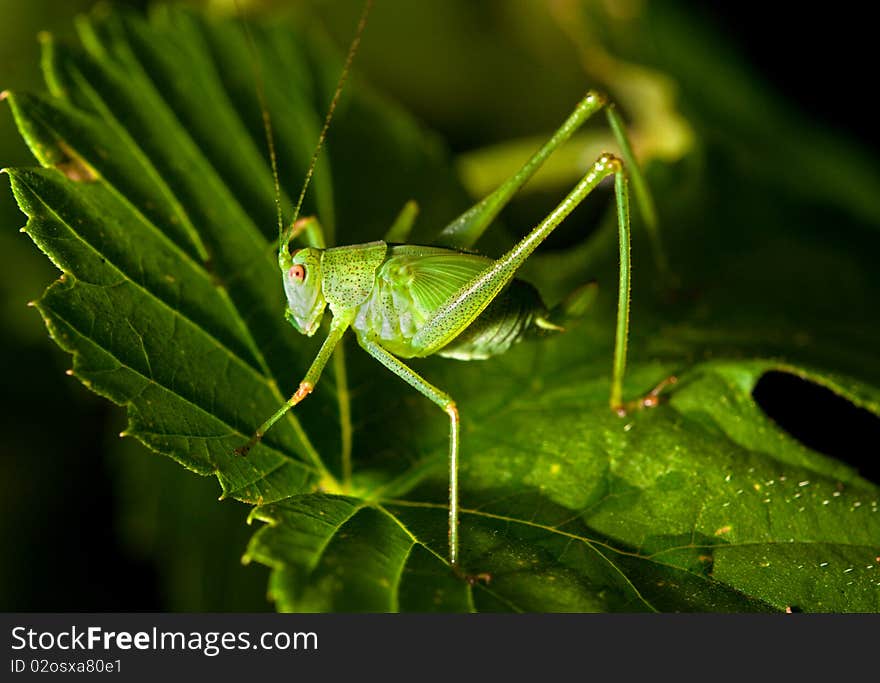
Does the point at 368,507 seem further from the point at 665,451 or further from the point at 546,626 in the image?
the point at 665,451

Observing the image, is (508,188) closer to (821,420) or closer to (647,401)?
(647,401)

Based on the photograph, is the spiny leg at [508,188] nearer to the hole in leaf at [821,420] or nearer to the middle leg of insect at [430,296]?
the middle leg of insect at [430,296]

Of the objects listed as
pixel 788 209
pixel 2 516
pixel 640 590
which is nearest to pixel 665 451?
pixel 640 590

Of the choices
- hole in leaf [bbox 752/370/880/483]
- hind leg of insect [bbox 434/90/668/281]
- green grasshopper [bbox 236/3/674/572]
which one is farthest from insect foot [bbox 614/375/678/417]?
hind leg of insect [bbox 434/90/668/281]

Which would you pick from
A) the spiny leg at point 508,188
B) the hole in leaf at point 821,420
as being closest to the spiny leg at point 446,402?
the spiny leg at point 508,188

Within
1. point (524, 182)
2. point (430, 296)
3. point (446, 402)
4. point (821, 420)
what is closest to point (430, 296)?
point (430, 296)

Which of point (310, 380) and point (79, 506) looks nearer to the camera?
point (310, 380)

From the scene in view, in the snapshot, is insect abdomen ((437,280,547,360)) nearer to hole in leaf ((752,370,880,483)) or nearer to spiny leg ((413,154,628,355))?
spiny leg ((413,154,628,355))
